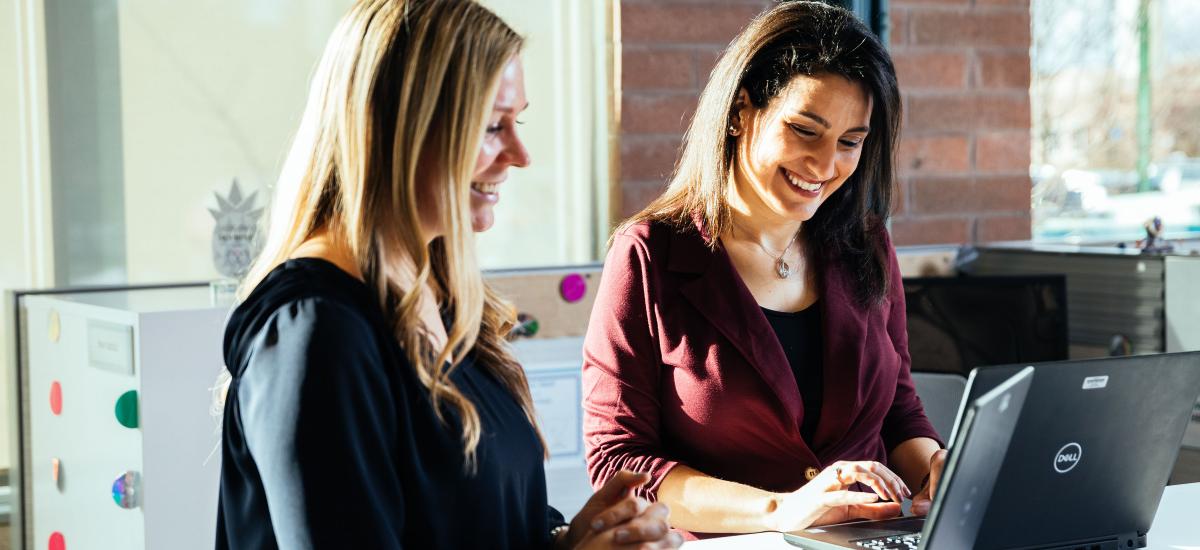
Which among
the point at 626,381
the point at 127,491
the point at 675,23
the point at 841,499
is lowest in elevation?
the point at 127,491

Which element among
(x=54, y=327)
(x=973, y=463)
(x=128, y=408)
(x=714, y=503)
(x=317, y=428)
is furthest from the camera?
(x=54, y=327)

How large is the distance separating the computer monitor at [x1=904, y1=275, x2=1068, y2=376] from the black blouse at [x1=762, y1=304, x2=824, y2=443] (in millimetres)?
813

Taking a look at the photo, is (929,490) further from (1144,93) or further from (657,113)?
(1144,93)

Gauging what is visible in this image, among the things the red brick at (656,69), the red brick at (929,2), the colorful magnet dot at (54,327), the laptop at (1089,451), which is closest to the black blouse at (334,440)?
the laptop at (1089,451)

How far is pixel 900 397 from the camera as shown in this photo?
6.59 ft

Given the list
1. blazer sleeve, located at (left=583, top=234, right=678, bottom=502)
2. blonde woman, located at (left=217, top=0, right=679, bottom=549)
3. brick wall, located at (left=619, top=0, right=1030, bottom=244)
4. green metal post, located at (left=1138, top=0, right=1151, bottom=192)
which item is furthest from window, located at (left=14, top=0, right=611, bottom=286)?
green metal post, located at (left=1138, top=0, right=1151, bottom=192)

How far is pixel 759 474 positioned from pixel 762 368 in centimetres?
16

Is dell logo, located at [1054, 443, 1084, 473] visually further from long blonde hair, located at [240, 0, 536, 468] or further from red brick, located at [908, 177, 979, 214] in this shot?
red brick, located at [908, 177, 979, 214]

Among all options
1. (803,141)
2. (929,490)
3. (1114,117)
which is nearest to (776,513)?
(929,490)

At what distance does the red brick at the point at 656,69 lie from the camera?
9.27 ft

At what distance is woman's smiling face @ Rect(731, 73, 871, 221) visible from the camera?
6.09ft

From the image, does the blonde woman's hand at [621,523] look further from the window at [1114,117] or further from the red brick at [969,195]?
the window at [1114,117]

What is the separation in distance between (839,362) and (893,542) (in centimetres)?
41

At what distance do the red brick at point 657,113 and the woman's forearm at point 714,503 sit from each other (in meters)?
1.25
